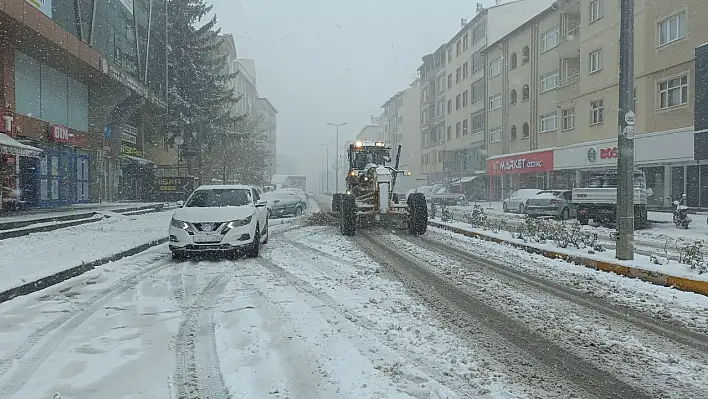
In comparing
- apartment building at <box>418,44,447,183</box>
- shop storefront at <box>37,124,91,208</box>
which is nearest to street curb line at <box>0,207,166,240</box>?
shop storefront at <box>37,124,91,208</box>

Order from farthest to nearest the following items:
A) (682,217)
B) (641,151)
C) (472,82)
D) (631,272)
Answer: (472,82) → (641,151) → (682,217) → (631,272)

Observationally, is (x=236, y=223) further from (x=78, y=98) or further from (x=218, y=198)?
(x=78, y=98)

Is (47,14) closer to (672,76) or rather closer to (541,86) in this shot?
(672,76)

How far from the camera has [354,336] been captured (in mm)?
5332

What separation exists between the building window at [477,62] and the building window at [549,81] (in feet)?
41.5

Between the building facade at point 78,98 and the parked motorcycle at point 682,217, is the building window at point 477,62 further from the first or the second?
the parked motorcycle at point 682,217

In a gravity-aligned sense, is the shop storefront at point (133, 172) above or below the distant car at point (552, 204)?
above

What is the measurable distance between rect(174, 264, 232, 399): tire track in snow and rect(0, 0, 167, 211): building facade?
12098mm

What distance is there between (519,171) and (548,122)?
13.4ft

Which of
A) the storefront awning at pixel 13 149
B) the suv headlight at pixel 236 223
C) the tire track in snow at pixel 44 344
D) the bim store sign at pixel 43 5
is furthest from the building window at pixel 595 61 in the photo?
the tire track in snow at pixel 44 344

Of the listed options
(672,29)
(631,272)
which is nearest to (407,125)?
(672,29)

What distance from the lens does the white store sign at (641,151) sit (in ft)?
76.5

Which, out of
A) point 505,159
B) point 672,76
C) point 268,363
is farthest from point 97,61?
point 505,159

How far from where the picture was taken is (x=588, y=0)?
32.5 meters
